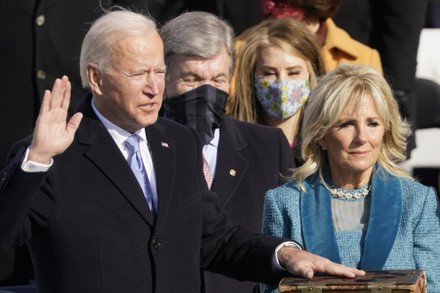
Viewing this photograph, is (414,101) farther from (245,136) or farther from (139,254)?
(139,254)

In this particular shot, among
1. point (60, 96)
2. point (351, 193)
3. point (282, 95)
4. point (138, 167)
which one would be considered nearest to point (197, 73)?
point (282, 95)

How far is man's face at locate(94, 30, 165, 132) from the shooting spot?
533cm

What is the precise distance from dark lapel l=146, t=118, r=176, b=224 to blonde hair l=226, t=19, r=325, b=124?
1.62m

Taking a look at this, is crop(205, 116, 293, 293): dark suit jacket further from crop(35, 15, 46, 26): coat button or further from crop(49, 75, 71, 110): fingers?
crop(49, 75, 71, 110): fingers

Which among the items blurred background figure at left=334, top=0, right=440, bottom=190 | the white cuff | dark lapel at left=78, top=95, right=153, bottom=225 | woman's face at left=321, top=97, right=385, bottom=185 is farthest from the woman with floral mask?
the white cuff

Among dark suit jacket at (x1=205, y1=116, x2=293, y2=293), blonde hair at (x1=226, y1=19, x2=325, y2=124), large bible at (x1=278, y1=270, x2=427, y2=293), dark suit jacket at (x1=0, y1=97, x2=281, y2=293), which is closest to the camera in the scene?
large bible at (x1=278, y1=270, x2=427, y2=293)

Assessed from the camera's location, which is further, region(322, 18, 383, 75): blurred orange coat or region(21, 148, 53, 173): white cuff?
region(322, 18, 383, 75): blurred orange coat

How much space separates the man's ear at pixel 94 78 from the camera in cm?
543

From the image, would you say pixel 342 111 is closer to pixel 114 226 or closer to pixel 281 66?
pixel 114 226

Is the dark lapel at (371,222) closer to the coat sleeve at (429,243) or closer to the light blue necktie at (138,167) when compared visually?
the coat sleeve at (429,243)

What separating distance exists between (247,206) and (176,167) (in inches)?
40.4

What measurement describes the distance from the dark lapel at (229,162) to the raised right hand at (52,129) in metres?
1.55

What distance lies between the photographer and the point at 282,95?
7070mm

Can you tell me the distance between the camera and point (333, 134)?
5816 millimetres
